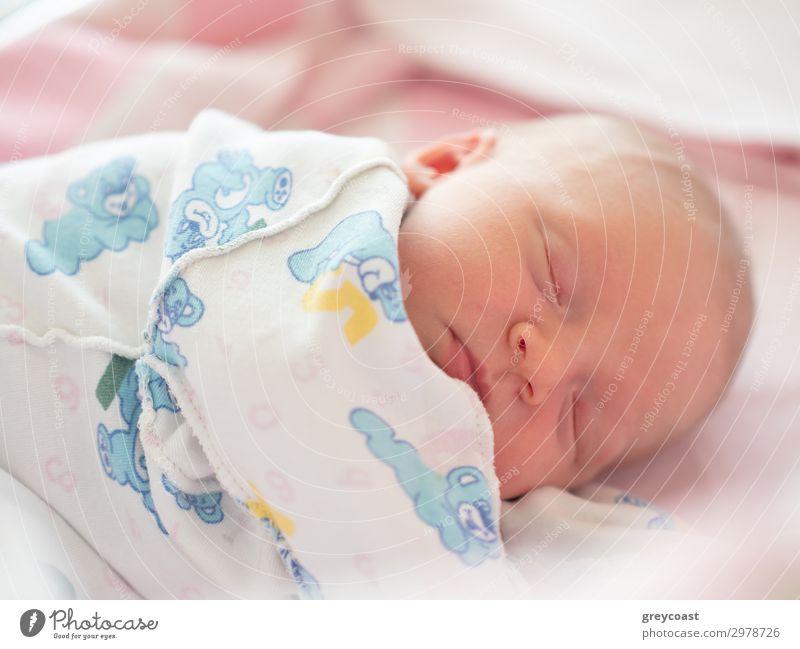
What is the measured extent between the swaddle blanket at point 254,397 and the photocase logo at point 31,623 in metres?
0.06

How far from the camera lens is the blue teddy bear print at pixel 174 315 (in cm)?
57

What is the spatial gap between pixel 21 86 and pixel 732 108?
66 cm

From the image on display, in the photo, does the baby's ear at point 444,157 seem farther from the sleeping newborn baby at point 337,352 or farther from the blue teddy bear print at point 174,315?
the blue teddy bear print at point 174,315

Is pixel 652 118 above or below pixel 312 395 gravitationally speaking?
above

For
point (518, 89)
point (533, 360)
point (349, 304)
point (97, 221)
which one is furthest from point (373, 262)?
point (518, 89)

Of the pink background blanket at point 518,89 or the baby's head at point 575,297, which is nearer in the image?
the baby's head at point 575,297

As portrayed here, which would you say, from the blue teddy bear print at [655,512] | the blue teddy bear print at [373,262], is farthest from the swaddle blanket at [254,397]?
the blue teddy bear print at [655,512]

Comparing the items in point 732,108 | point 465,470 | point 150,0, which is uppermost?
point 150,0

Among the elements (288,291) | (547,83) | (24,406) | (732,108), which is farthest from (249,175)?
(732,108)

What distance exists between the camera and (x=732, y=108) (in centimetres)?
80

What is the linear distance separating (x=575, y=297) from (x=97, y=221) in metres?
0.36

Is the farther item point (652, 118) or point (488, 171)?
point (652, 118)

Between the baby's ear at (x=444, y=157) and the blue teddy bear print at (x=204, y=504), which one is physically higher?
the baby's ear at (x=444, y=157)

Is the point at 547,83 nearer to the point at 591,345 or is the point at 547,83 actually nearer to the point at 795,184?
the point at 795,184
